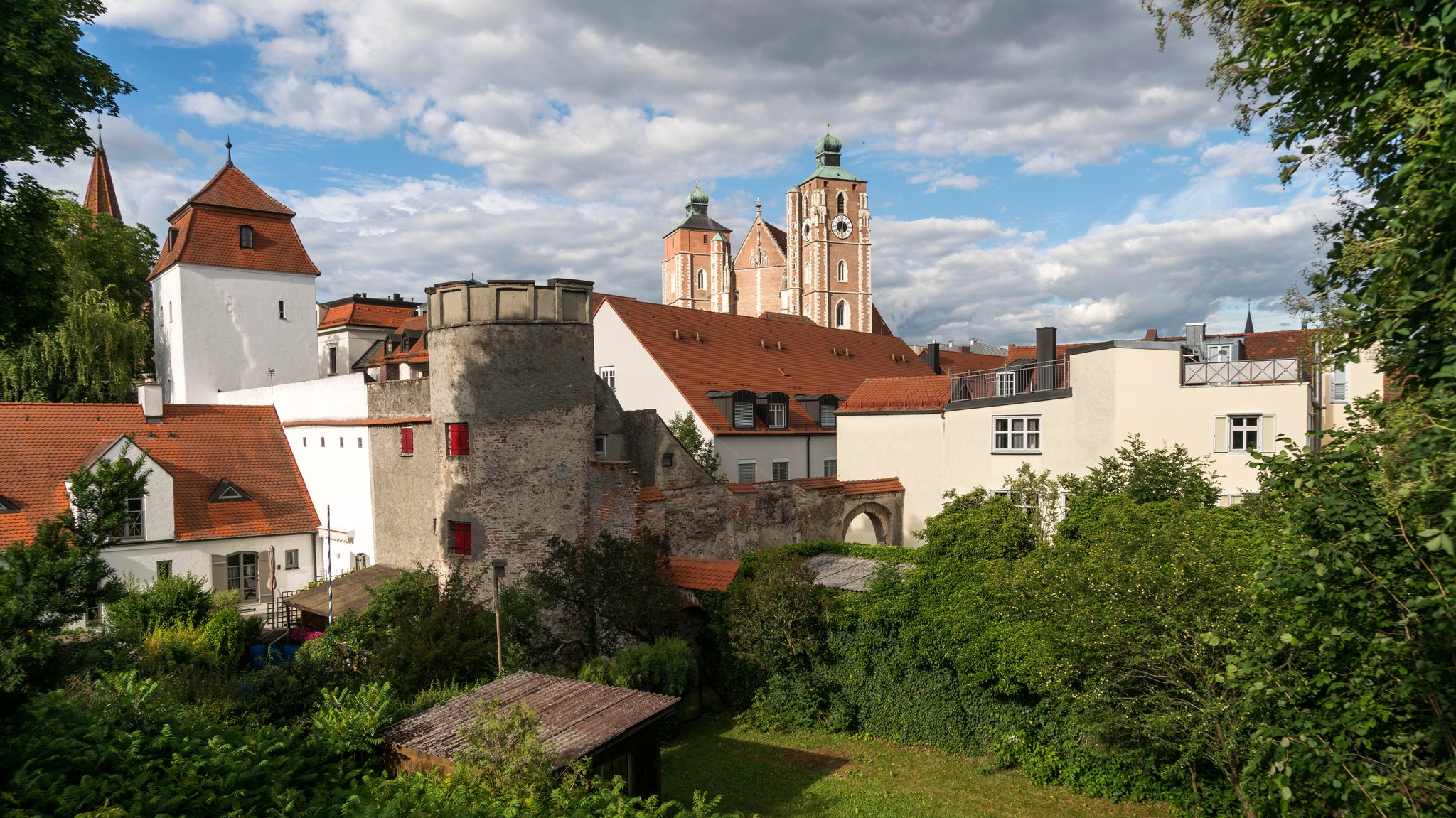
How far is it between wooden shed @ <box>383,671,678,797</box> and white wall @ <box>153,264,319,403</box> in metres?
27.9

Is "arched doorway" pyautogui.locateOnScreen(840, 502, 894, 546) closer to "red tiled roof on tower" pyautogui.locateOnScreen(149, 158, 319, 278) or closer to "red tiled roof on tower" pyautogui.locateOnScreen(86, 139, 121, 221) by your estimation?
"red tiled roof on tower" pyautogui.locateOnScreen(149, 158, 319, 278)

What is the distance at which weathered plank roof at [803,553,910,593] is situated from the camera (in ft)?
63.2

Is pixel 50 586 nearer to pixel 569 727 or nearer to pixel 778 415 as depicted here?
pixel 569 727

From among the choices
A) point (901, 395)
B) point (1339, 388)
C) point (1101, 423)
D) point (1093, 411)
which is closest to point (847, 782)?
point (1101, 423)

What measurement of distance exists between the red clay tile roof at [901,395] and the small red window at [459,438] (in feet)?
52.4

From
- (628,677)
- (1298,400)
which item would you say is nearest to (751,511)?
(628,677)

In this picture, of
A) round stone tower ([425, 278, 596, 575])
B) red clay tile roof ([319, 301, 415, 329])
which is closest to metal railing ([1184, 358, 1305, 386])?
round stone tower ([425, 278, 596, 575])

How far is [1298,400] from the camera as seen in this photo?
2086 cm

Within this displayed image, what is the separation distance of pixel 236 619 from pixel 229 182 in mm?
23331

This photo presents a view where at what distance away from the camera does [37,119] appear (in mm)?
11062

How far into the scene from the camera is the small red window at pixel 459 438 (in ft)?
62.8

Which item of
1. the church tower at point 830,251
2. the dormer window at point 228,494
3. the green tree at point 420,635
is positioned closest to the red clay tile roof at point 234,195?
the dormer window at point 228,494

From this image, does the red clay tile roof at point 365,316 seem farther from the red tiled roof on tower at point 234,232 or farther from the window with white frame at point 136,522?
the window with white frame at point 136,522

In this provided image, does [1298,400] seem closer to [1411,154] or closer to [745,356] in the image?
[1411,154]
